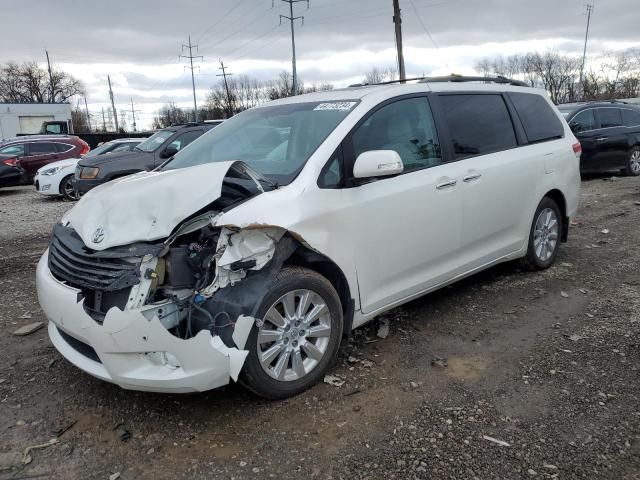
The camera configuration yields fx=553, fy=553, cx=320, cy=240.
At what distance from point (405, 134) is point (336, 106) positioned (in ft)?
1.83

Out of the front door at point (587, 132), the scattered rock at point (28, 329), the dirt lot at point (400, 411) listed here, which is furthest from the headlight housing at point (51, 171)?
the front door at point (587, 132)

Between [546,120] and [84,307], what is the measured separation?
4692 mm

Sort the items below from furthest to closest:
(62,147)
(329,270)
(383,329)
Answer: (62,147)
(383,329)
(329,270)

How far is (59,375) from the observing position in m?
3.72

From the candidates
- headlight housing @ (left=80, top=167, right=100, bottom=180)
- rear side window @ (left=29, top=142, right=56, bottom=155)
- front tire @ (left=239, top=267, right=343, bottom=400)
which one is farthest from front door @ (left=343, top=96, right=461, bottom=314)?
rear side window @ (left=29, top=142, right=56, bottom=155)

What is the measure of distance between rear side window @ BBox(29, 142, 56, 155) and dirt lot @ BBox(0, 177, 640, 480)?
14.0 meters

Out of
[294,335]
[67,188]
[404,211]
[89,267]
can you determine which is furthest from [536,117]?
[67,188]

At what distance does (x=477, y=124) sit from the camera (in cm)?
469

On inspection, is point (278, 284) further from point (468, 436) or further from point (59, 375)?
point (59, 375)

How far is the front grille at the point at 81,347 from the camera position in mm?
3097

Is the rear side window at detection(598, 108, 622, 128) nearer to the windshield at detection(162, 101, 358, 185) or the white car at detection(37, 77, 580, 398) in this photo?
the white car at detection(37, 77, 580, 398)

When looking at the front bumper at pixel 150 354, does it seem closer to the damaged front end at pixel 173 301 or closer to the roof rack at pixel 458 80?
the damaged front end at pixel 173 301

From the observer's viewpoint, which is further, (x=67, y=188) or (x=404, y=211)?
(x=67, y=188)

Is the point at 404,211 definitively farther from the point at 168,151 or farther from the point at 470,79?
the point at 168,151
